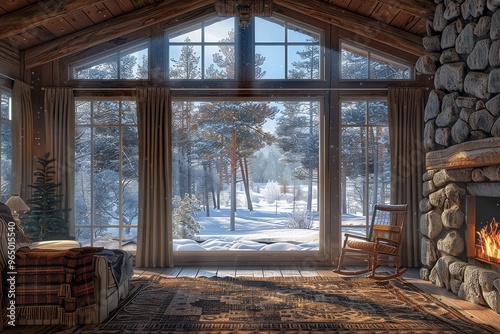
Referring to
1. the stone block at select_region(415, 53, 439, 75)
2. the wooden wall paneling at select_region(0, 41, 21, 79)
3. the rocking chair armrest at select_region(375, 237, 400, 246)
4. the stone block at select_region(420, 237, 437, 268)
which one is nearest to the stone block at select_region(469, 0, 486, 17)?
the stone block at select_region(415, 53, 439, 75)

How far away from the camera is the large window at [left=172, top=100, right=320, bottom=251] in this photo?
689 cm

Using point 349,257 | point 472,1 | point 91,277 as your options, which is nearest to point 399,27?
point 472,1

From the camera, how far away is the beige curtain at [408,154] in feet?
21.8

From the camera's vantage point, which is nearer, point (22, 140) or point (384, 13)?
point (384, 13)

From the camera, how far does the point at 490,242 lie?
4.59 meters

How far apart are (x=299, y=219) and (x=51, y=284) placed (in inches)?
153

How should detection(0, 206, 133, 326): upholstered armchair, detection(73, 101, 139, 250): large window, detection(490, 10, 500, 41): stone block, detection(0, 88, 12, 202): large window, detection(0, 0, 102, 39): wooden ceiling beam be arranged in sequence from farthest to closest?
detection(73, 101, 139, 250): large window
detection(0, 88, 12, 202): large window
detection(0, 0, 102, 39): wooden ceiling beam
detection(490, 10, 500, 41): stone block
detection(0, 206, 133, 326): upholstered armchair

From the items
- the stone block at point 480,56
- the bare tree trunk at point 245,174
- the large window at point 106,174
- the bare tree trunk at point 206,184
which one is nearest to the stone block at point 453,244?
the stone block at point 480,56

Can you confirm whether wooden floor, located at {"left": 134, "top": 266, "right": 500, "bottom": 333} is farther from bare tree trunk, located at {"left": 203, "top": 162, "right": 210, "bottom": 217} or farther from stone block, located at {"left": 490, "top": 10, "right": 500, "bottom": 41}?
stone block, located at {"left": 490, "top": 10, "right": 500, "bottom": 41}

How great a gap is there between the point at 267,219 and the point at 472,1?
3.85 metres

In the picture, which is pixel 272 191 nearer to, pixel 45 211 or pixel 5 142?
pixel 45 211

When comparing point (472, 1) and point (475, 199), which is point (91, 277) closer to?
point (475, 199)

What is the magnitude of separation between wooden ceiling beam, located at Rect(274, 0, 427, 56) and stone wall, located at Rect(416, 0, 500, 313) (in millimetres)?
792

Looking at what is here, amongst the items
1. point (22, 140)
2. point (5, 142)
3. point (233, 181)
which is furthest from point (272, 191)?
point (5, 142)
